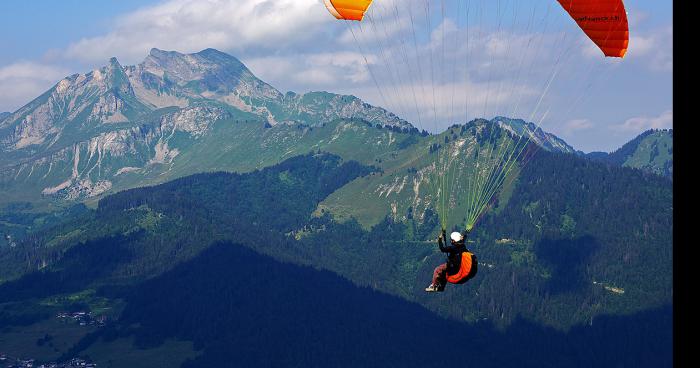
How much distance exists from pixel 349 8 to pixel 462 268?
388 inches

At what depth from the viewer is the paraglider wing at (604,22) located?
26828 mm

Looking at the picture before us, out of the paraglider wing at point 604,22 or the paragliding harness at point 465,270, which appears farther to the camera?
the paragliding harness at point 465,270

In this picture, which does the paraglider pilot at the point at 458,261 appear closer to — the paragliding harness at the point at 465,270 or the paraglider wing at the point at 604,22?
the paragliding harness at the point at 465,270

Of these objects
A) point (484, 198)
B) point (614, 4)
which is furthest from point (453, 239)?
point (614, 4)

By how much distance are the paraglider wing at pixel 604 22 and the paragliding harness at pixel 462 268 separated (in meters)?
8.54

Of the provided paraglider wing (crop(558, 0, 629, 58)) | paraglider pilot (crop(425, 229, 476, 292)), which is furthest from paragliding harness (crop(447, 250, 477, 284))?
paraglider wing (crop(558, 0, 629, 58))

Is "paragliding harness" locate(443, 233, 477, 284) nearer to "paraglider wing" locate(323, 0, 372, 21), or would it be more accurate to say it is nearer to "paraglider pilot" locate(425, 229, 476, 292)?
"paraglider pilot" locate(425, 229, 476, 292)

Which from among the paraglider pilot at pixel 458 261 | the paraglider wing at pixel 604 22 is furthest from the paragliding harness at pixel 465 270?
the paraglider wing at pixel 604 22

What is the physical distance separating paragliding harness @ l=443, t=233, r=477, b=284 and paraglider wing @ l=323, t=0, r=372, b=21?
900 cm

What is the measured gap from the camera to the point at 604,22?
91.4 feet

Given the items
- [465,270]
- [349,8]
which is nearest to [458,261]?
[465,270]

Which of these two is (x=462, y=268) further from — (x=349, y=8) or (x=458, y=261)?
(x=349, y=8)
